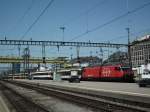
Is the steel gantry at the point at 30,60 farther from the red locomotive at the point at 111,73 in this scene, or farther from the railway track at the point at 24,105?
the railway track at the point at 24,105

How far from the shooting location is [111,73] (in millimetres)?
49656

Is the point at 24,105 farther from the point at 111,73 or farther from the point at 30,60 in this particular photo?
the point at 30,60

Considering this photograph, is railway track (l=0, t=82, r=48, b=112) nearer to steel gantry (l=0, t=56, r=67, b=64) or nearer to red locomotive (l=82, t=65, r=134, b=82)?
red locomotive (l=82, t=65, r=134, b=82)

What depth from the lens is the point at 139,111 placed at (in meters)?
14.6

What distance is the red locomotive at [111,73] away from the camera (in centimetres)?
4762

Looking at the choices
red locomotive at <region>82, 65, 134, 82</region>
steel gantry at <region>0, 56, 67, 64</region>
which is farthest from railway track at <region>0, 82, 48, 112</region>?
steel gantry at <region>0, 56, 67, 64</region>

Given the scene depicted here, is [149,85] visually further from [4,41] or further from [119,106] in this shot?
[4,41]

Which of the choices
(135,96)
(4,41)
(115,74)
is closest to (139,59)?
(115,74)

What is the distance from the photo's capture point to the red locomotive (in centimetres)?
4762

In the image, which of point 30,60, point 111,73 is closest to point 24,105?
point 111,73

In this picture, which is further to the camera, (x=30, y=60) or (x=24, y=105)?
(x=30, y=60)

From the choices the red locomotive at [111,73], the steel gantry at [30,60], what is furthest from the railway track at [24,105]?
the steel gantry at [30,60]

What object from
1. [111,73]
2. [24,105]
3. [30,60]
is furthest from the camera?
[30,60]

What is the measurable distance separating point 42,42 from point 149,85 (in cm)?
2292
